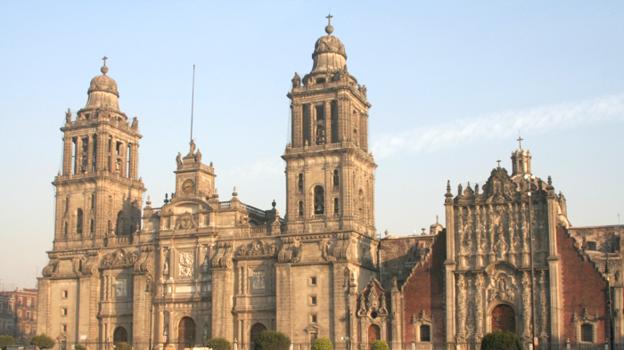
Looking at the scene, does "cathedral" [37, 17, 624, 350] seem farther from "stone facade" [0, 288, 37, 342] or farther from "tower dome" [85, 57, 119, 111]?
"stone facade" [0, 288, 37, 342]

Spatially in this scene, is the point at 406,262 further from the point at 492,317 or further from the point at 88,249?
the point at 88,249

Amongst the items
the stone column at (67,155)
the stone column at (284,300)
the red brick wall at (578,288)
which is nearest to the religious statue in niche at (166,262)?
the stone column at (284,300)

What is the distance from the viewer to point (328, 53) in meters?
87.9

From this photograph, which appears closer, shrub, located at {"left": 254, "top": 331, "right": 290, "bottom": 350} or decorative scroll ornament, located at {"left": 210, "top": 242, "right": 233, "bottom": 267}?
shrub, located at {"left": 254, "top": 331, "right": 290, "bottom": 350}

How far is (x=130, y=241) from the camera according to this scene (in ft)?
301

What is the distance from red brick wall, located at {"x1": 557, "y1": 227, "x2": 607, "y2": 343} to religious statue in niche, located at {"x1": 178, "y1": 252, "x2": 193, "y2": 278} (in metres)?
33.0

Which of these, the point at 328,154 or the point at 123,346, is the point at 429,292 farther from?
the point at 123,346

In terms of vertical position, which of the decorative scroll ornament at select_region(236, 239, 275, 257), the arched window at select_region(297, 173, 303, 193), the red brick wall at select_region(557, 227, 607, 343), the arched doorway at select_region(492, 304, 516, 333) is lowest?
the arched doorway at select_region(492, 304, 516, 333)

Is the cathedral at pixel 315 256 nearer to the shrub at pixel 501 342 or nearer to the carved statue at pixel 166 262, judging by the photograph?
the carved statue at pixel 166 262

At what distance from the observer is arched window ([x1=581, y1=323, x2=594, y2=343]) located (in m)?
71.5

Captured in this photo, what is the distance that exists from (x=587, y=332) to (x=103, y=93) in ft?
173

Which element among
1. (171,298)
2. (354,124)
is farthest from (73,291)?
(354,124)

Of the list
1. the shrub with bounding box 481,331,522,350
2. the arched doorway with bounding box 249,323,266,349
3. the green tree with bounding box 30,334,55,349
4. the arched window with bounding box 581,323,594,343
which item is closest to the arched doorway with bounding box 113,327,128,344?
the green tree with bounding box 30,334,55,349

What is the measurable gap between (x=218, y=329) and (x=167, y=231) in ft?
35.3
